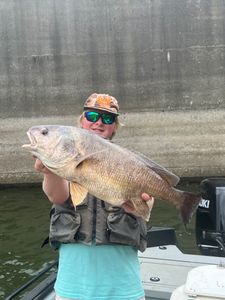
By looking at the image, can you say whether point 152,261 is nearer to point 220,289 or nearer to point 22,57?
point 220,289

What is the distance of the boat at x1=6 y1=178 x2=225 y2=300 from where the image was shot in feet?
10.8

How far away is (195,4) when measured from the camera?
1323cm

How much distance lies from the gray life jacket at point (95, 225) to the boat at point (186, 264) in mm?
823

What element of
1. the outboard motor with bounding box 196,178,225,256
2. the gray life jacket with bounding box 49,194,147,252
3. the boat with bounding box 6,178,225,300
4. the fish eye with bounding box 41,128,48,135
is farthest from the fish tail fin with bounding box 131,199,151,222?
the outboard motor with bounding box 196,178,225,256

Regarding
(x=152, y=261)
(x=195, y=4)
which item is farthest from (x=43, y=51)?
(x=152, y=261)

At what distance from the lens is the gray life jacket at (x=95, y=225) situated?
260 cm

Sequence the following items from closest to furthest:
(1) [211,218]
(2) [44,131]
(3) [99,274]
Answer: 1. (2) [44,131]
2. (3) [99,274]
3. (1) [211,218]

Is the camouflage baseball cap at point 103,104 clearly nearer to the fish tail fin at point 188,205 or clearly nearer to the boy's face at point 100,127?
the boy's face at point 100,127

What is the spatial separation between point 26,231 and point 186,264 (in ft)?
19.5

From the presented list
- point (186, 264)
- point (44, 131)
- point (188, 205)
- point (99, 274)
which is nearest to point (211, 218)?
point (186, 264)

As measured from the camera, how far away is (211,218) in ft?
16.3

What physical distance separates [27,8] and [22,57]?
136cm

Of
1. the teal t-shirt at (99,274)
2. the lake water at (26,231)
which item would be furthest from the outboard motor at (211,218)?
the teal t-shirt at (99,274)

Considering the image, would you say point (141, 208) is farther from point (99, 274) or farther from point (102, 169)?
point (99, 274)
